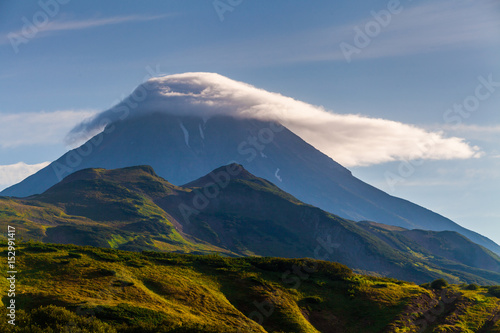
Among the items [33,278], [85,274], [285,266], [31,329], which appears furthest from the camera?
[285,266]

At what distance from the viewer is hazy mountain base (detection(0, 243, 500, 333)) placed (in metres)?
49.9

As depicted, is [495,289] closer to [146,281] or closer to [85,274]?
[146,281]

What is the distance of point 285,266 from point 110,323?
141ft

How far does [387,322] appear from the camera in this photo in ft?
217

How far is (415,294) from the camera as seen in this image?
259 ft

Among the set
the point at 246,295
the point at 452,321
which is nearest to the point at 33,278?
the point at 246,295

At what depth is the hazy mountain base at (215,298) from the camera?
4988 centimetres

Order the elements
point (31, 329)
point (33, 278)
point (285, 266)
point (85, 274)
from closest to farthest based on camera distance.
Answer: point (31, 329), point (33, 278), point (85, 274), point (285, 266)

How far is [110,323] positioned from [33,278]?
57.1 ft

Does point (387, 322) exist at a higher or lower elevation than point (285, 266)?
lower

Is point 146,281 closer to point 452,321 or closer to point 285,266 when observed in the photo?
point 285,266

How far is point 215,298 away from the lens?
215ft

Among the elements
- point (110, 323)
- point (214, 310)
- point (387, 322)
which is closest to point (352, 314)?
point (387, 322)

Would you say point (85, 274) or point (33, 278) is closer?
point (33, 278)
